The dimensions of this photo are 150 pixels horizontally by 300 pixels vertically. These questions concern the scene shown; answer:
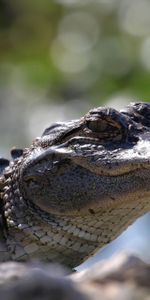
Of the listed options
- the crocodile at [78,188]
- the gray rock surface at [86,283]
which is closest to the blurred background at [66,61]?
the crocodile at [78,188]

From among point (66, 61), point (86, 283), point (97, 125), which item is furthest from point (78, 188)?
point (66, 61)

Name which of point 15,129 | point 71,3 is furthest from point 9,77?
point 71,3

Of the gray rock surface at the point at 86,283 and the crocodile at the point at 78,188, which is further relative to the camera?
the crocodile at the point at 78,188

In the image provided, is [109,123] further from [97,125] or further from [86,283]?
[86,283]

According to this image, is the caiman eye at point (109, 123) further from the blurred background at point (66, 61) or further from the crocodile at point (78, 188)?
the blurred background at point (66, 61)

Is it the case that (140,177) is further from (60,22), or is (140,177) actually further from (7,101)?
(60,22)
